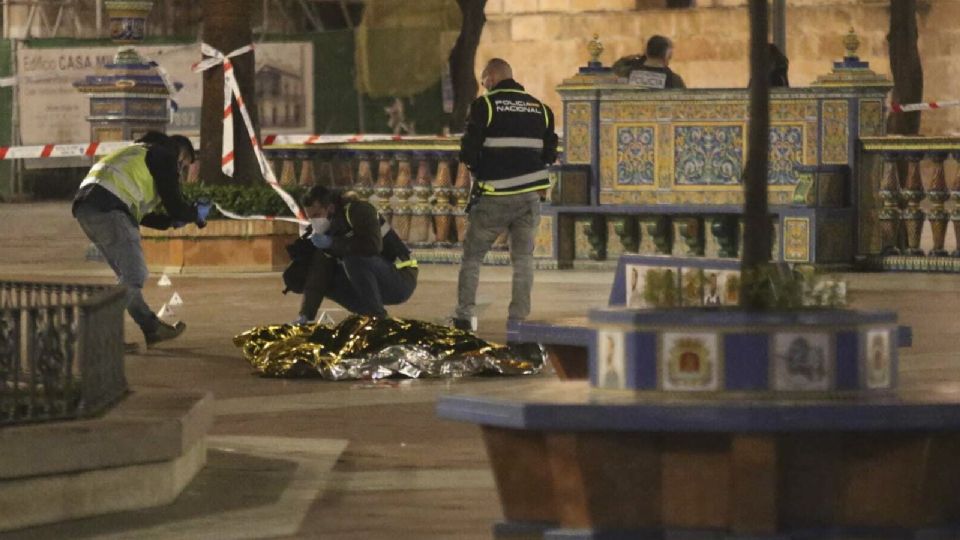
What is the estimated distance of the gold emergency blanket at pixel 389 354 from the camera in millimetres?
14523

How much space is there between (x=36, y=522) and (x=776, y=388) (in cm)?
275

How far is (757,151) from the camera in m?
8.80

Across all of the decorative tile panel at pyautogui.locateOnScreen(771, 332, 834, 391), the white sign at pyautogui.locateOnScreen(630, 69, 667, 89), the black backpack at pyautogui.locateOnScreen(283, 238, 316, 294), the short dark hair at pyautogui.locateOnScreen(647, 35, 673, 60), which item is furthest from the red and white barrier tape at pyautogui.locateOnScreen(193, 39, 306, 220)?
the decorative tile panel at pyautogui.locateOnScreen(771, 332, 834, 391)

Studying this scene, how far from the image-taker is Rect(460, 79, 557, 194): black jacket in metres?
16.6

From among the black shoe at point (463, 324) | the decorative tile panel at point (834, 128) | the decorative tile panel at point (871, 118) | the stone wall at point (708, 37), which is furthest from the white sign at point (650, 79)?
the stone wall at point (708, 37)

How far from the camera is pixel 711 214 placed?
2330 centimetres

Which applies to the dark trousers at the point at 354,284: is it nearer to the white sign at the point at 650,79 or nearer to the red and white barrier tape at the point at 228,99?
the white sign at the point at 650,79

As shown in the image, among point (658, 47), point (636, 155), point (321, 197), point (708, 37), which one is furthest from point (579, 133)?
point (708, 37)

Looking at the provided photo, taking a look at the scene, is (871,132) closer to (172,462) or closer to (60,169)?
(172,462)

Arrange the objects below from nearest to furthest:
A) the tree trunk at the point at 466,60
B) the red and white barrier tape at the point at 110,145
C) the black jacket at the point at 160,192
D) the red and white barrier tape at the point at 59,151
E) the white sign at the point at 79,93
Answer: the black jacket at the point at 160,192
the red and white barrier tape at the point at 110,145
the red and white barrier tape at the point at 59,151
the white sign at the point at 79,93
the tree trunk at the point at 466,60

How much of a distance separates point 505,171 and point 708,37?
25.8 meters

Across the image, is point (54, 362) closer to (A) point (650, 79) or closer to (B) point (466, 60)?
(A) point (650, 79)

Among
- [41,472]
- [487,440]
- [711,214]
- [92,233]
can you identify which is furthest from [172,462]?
[711,214]

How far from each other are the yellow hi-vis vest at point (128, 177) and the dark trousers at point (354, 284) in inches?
48.0
